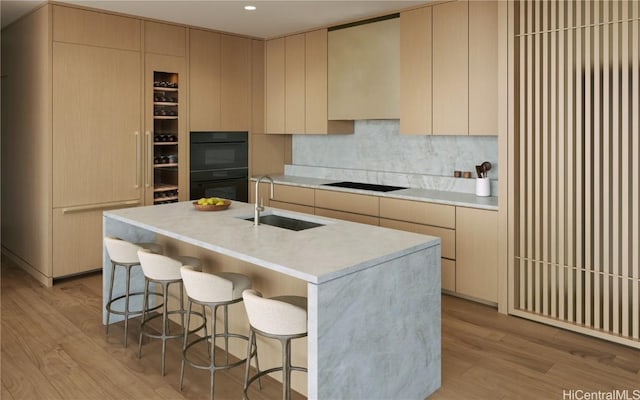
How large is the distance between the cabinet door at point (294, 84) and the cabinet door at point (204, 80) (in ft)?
2.63

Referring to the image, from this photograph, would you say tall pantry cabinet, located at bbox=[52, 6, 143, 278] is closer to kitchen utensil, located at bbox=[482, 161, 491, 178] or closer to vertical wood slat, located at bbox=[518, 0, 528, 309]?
kitchen utensil, located at bbox=[482, 161, 491, 178]

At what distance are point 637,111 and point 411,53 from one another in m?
2.09

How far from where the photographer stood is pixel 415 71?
15.9 feet

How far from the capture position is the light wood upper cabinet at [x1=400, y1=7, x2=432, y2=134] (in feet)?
15.6

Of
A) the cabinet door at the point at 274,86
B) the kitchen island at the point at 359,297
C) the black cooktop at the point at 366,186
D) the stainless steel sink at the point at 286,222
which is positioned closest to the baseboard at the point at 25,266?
the kitchen island at the point at 359,297

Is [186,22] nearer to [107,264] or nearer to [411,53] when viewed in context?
[411,53]

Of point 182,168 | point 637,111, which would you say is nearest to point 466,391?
point 637,111

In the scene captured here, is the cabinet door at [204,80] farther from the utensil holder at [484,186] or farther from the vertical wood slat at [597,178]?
the vertical wood slat at [597,178]

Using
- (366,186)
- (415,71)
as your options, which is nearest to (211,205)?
(366,186)

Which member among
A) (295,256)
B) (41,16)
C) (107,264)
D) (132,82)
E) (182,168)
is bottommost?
(107,264)

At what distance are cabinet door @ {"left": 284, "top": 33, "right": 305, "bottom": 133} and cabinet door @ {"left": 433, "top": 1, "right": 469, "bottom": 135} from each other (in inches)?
71.2

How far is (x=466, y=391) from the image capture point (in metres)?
2.93

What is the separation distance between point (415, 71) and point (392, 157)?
111 cm

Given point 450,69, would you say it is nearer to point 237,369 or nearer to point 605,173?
point 605,173
